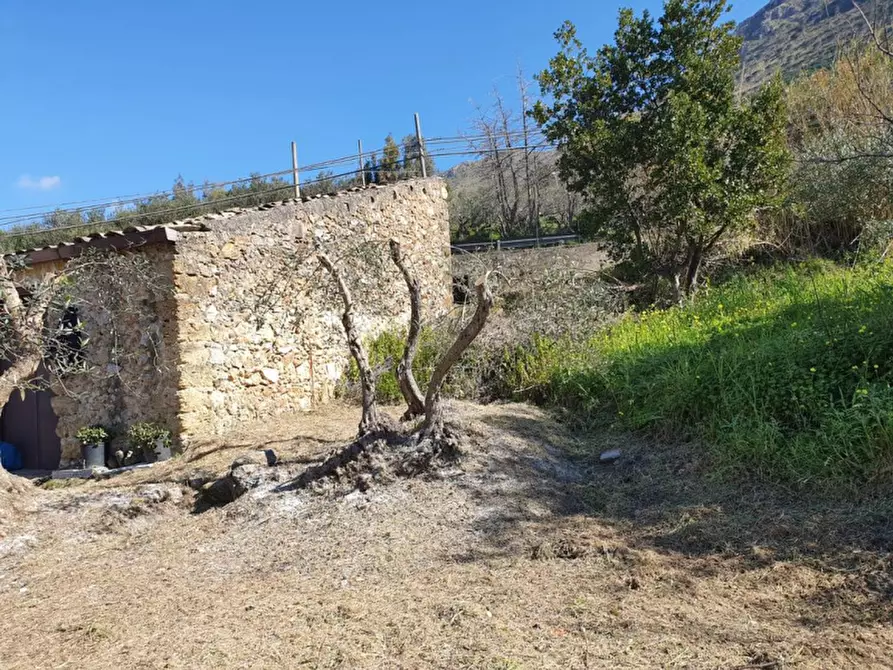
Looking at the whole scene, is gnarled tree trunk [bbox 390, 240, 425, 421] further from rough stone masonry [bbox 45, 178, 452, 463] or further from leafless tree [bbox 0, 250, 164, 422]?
leafless tree [bbox 0, 250, 164, 422]

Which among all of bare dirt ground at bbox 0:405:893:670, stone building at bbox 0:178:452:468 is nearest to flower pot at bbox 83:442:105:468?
stone building at bbox 0:178:452:468

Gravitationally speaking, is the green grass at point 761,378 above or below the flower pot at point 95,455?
above

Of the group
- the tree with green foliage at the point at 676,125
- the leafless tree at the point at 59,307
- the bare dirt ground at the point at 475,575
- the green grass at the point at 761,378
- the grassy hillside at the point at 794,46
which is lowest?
the bare dirt ground at the point at 475,575

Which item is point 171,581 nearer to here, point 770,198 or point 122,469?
point 122,469

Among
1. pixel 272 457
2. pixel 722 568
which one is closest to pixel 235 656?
pixel 722 568

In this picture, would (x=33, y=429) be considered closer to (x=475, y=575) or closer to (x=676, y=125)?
(x=475, y=575)

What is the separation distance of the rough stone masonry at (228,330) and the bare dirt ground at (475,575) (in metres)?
1.78

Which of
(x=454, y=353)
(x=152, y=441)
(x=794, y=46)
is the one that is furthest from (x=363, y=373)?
(x=794, y=46)

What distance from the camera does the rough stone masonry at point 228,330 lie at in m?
6.73

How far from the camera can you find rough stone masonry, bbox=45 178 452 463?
265 inches

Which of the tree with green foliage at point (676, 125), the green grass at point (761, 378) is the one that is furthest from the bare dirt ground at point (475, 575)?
the tree with green foliage at point (676, 125)

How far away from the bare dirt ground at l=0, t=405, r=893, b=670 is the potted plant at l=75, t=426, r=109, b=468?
1682 millimetres

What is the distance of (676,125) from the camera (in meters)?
8.90

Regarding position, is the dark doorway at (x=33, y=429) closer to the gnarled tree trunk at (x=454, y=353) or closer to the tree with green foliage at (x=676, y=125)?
the gnarled tree trunk at (x=454, y=353)
